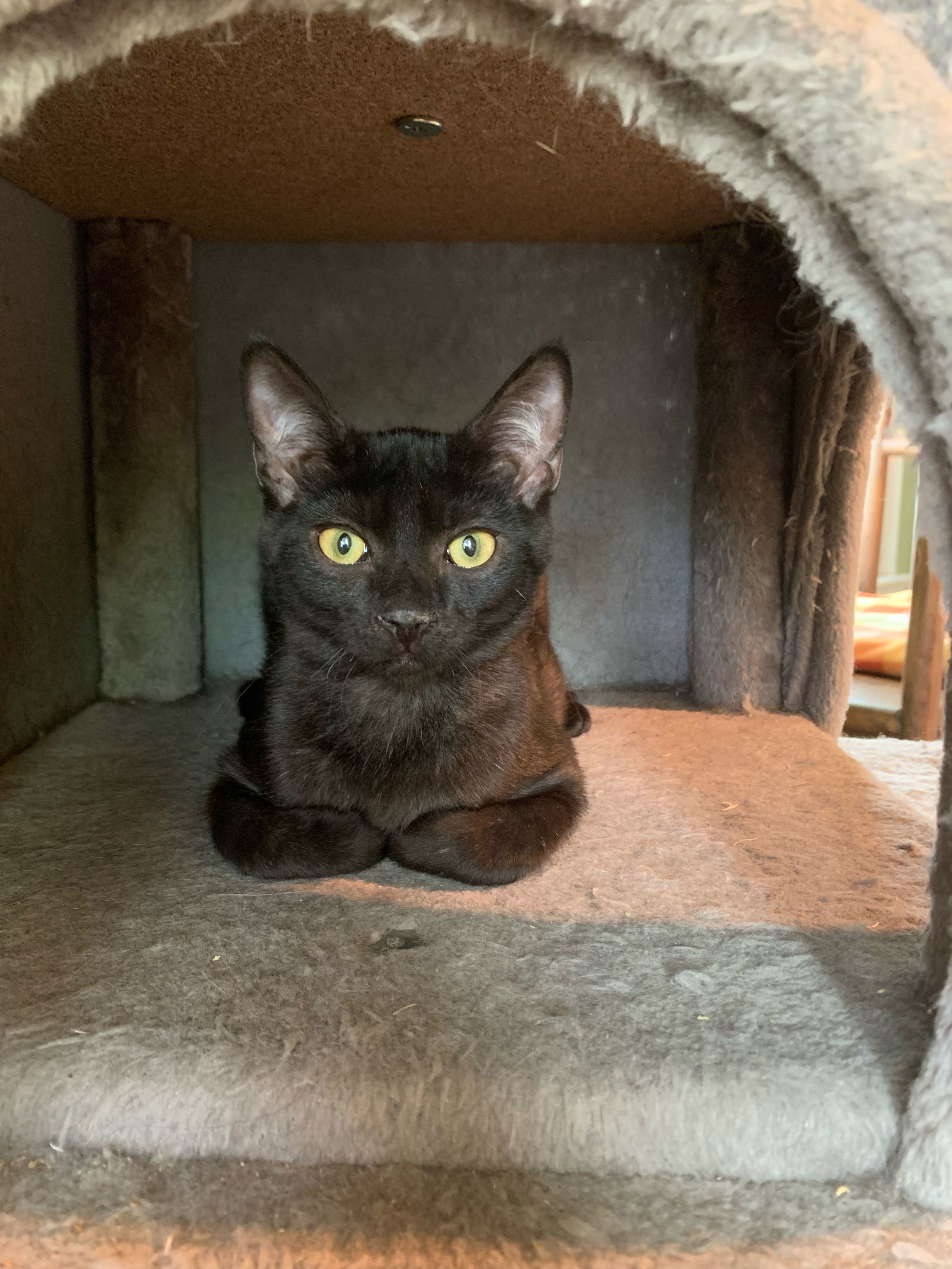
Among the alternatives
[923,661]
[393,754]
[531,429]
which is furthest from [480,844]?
[923,661]

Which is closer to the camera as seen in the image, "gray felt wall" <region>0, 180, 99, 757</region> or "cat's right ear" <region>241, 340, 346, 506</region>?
"cat's right ear" <region>241, 340, 346, 506</region>

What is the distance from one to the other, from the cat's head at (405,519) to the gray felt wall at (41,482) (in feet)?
1.75

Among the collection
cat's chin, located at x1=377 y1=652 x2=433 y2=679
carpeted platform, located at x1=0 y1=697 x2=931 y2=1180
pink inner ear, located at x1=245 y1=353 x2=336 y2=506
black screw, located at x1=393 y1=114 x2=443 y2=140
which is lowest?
carpeted platform, located at x1=0 y1=697 x2=931 y2=1180

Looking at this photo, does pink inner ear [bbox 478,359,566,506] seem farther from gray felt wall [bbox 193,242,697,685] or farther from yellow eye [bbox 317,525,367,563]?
gray felt wall [bbox 193,242,697,685]

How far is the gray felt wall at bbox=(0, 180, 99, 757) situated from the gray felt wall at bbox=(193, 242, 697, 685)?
28 cm

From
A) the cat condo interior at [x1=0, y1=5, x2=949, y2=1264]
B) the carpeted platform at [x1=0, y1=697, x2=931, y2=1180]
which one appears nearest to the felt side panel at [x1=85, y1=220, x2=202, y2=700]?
the cat condo interior at [x1=0, y1=5, x2=949, y2=1264]

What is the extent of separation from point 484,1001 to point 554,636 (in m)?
1.22

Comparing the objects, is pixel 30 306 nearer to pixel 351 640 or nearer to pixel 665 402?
pixel 351 640

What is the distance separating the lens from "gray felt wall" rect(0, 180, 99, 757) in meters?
1.38

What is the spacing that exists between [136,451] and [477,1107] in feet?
4.57

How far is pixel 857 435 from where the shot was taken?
1.56 meters

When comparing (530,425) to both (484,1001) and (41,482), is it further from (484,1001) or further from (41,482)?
(41,482)

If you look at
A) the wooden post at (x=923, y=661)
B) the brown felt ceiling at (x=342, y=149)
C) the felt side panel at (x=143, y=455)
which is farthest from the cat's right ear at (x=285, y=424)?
the wooden post at (x=923, y=661)

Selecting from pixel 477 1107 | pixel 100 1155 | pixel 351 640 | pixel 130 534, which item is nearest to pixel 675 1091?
pixel 477 1107
